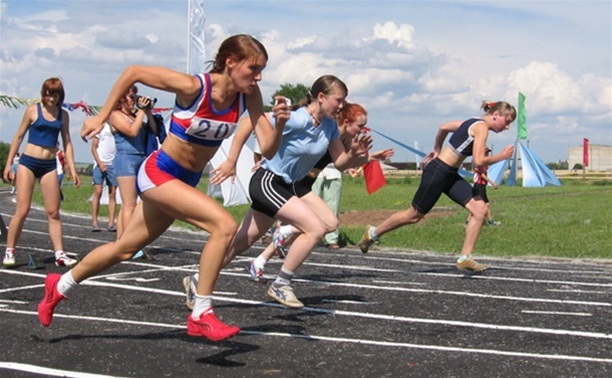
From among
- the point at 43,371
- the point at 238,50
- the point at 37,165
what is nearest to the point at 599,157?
the point at 37,165

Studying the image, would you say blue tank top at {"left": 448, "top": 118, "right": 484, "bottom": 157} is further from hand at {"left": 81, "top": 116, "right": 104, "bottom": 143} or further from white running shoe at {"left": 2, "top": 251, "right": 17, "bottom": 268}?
hand at {"left": 81, "top": 116, "right": 104, "bottom": 143}

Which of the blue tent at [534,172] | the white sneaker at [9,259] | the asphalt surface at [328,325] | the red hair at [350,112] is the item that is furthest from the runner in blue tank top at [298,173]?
the blue tent at [534,172]

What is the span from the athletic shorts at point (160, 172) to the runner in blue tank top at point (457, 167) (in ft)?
16.7

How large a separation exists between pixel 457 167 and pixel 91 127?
6.19 meters

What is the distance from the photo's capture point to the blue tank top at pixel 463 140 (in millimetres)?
11234

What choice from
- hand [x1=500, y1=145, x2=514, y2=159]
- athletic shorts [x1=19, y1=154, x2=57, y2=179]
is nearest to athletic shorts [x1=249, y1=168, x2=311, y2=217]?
hand [x1=500, y1=145, x2=514, y2=159]

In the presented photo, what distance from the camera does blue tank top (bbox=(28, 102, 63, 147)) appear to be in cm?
1084

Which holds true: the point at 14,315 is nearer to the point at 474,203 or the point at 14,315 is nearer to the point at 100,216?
the point at 474,203

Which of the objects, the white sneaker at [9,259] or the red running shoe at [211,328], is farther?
the white sneaker at [9,259]

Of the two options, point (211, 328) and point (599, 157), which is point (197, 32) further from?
point (599, 157)

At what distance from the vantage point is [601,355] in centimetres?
668

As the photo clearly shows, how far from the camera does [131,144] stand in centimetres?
1161

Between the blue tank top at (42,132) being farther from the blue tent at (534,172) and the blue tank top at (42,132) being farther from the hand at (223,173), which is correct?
the blue tent at (534,172)

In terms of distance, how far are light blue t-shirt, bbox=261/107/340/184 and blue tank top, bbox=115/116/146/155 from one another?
10.2 feet
